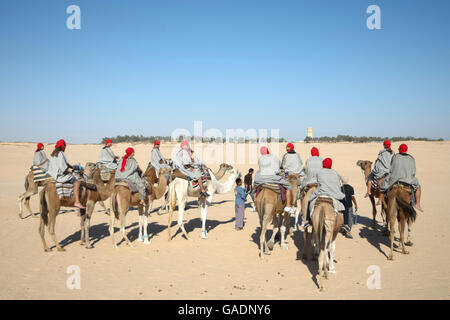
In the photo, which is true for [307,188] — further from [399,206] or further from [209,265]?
[209,265]

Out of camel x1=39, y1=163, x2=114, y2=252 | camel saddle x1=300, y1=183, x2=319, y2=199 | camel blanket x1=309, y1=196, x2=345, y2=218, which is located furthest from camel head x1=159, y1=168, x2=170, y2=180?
camel blanket x1=309, y1=196, x2=345, y2=218

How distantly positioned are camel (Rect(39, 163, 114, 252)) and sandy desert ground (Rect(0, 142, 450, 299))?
0.56 meters

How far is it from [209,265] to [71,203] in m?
4.69

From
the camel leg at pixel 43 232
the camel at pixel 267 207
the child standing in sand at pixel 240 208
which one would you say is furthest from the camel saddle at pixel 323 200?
the camel leg at pixel 43 232

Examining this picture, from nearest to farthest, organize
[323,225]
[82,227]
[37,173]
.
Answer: [323,225], [82,227], [37,173]

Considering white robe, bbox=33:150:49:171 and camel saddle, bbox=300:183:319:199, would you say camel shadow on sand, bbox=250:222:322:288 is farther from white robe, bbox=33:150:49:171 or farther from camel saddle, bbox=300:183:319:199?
white robe, bbox=33:150:49:171

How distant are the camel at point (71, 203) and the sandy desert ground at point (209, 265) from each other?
56 cm

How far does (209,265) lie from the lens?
8820 mm

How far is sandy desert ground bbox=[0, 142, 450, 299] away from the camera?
708 centimetres

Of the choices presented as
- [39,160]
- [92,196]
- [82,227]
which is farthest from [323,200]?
[39,160]

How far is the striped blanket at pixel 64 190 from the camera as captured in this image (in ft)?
31.7

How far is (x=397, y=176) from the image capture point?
9664 mm

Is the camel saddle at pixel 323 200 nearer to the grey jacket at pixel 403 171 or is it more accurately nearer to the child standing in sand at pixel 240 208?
the grey jacket at pixel 403 171
